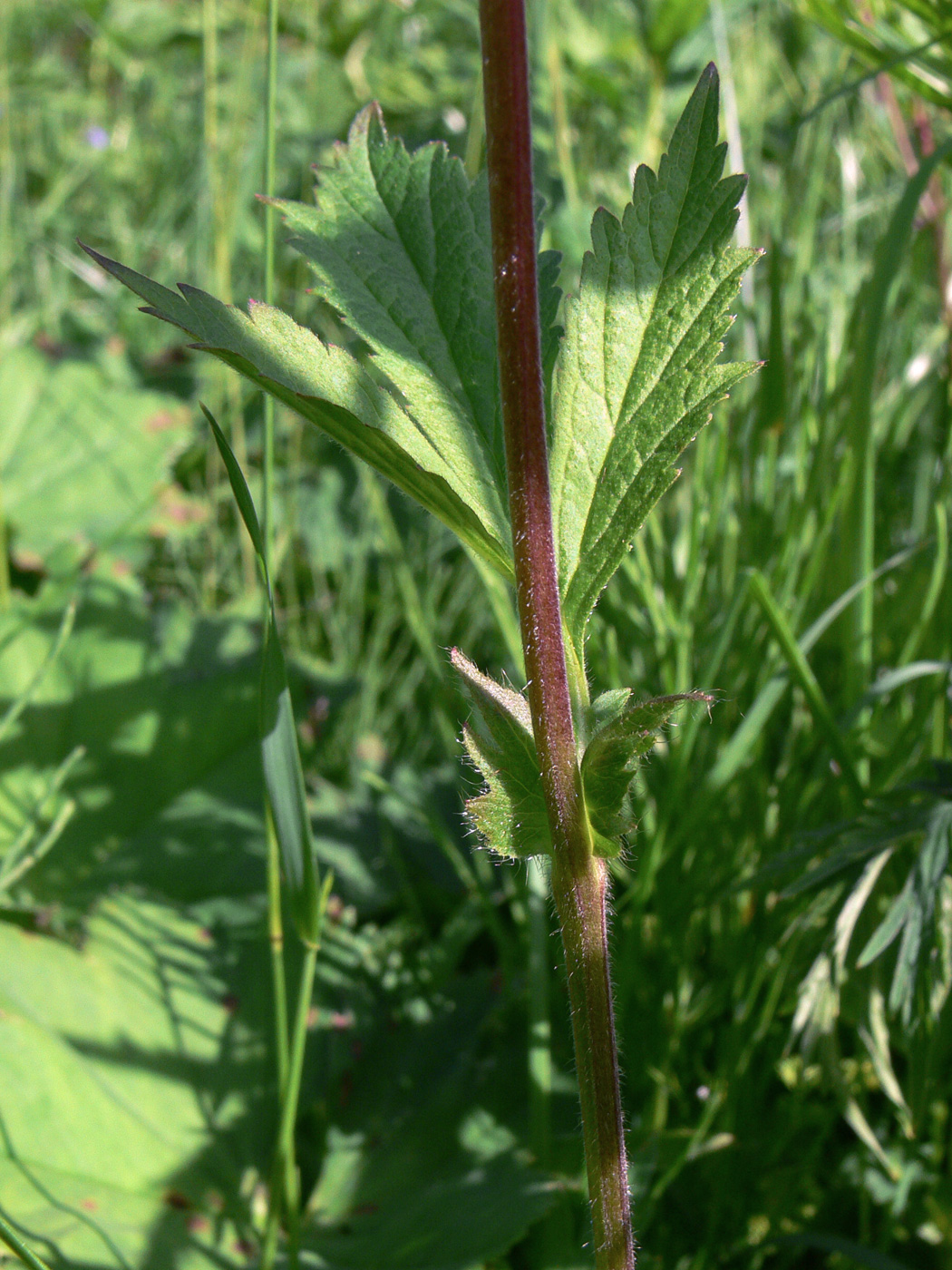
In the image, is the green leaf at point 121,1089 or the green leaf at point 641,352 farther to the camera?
the green leaf at point 121,1089

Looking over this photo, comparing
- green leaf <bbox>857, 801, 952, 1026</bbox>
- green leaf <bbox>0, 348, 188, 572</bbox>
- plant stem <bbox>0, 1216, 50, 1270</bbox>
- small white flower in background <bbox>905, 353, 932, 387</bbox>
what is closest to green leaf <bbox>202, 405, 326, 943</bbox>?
plant stem <bbox>0, 1216, 50, 1270</bbox>

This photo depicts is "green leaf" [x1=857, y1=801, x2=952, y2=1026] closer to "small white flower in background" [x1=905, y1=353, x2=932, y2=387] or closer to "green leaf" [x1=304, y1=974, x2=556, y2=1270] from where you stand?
"green leaf" [x1=304, y1=974, x2=556, y2=1270]

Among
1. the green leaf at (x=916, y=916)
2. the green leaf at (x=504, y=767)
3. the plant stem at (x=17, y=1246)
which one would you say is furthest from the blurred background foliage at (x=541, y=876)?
the plant stem at (x=17, y=1246)

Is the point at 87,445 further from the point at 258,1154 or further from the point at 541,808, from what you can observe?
the point at 541,808

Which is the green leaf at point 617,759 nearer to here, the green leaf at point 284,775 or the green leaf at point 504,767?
the green leaf at point 504,767

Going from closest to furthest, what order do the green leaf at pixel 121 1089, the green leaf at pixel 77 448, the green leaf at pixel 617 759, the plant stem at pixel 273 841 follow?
the green leaf at pixel 617 759 → the plant stem at pixel 273 841 → the green leaf at pixel 121 1089 → the green leaf at pixel 77 448
